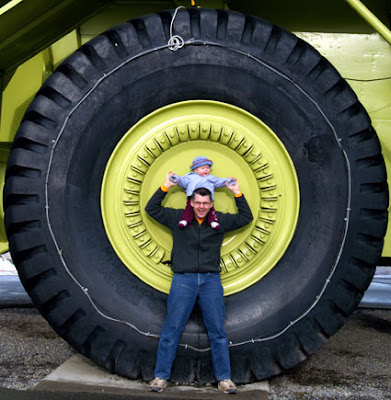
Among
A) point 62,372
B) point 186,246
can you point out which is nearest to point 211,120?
point 186,246

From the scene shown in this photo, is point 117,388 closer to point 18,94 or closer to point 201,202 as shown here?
point 201,202

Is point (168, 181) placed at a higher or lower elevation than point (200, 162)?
lower

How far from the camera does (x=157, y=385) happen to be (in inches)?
132

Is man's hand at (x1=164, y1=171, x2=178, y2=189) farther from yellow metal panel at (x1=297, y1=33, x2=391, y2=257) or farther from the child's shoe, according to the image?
yellow metal panel at (x1=297, y1=33, x2=391, y2=257)

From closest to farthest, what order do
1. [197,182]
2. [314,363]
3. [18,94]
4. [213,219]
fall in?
[197,182] < [213,219] < [314,363] < [18,94]

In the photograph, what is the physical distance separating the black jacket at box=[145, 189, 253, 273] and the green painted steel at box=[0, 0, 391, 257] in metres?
1.01

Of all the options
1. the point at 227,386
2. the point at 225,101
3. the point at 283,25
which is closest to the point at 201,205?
the point at 225,101

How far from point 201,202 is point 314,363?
1.36 m

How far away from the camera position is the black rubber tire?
3.38 metres

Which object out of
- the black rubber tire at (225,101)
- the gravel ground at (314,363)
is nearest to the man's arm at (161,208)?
the black rubber tire at (225,101)

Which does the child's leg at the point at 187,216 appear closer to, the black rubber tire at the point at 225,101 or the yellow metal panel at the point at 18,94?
the black rubber tire at the point at 225,101

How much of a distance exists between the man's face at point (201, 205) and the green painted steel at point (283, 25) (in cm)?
116

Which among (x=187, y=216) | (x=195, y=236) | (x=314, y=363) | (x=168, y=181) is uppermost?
(x=168, y=181)

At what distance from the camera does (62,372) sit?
142 inches
